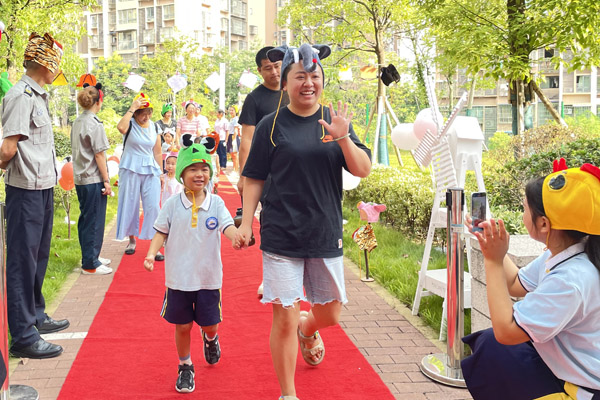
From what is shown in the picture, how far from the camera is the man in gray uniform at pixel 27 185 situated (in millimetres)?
4395

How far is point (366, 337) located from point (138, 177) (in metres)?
4.02

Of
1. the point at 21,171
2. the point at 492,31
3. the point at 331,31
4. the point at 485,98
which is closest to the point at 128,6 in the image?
the point at 485,98

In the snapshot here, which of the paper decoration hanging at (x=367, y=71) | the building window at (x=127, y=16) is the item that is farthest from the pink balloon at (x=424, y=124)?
the building window at (x=127, y=16)

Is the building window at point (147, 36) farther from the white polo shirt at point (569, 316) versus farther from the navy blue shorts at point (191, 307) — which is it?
the white polo shirt at point (569, 316)

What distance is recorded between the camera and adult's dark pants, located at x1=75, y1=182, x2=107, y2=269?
22.2 feet

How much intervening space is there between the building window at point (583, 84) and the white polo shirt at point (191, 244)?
158 feet

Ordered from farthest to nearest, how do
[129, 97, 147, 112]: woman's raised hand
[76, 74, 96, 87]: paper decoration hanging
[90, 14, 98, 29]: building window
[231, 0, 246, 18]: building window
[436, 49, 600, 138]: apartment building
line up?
1. [231, 0, 246, 18]: building window
2. [90, 14, 98, 29]: building window
3. [436, 49, 600, 138]: apartment building
4. [129, 97, 147, 112]: woman's raised hand
5. [76, 74, 96, 87]: paper decoration hanging

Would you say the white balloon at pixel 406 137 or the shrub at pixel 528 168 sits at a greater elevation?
the white balloon at pixel 406 137

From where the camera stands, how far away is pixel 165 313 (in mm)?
3928

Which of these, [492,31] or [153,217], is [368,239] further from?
[492,31]

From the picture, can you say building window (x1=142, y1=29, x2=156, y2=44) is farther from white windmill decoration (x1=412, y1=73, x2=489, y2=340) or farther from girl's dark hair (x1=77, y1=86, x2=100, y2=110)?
white windmill decoration (x1=412, y1=73, x2=489, y2=340)

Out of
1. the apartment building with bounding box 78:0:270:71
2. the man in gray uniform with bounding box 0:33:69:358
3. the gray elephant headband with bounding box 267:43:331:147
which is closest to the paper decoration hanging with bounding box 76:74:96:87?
the man in gray uniform with bounding box 0:33:69:358

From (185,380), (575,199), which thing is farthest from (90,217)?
(575,199)

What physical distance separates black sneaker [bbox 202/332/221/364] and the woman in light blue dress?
3569 millimetres
